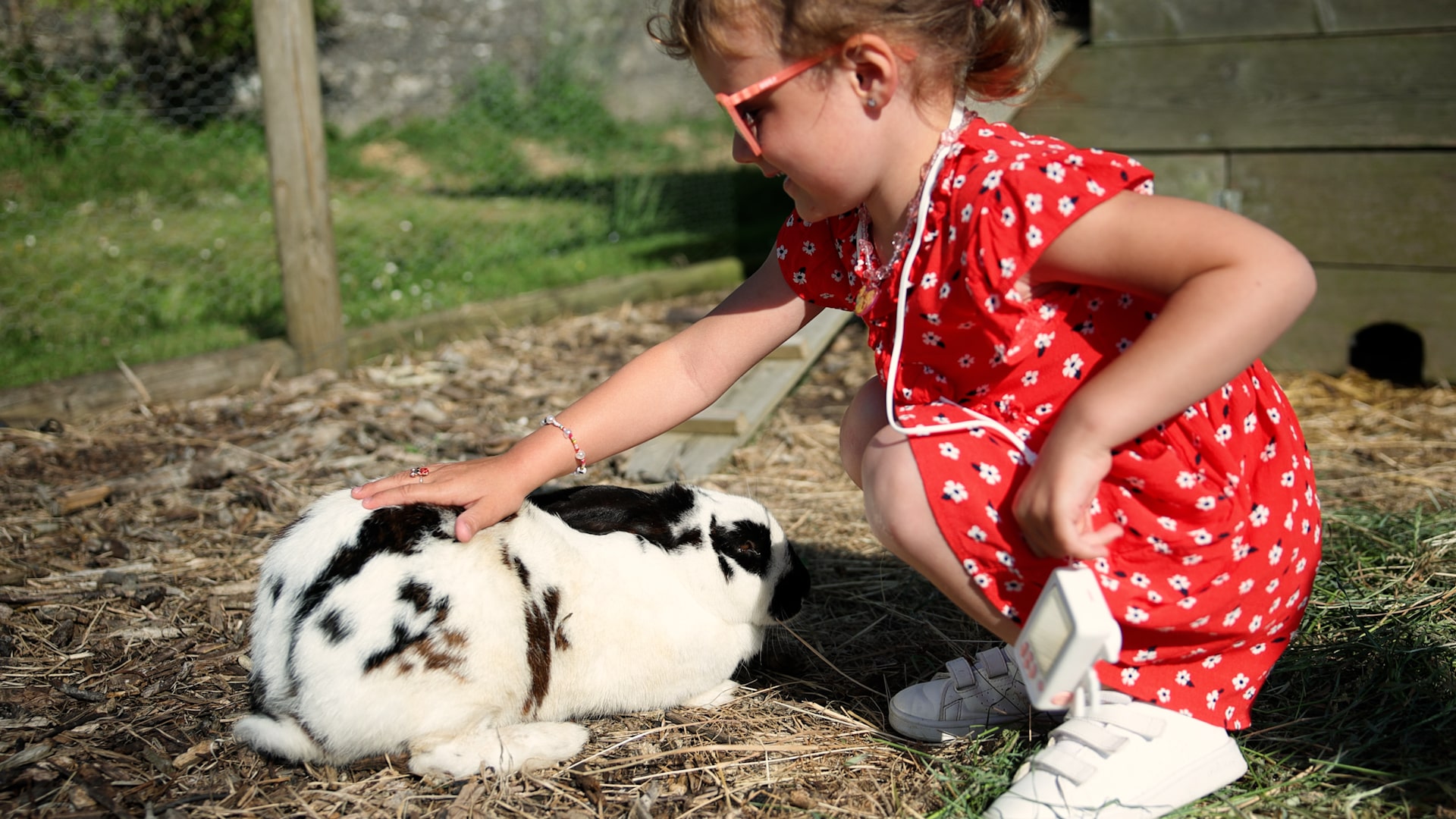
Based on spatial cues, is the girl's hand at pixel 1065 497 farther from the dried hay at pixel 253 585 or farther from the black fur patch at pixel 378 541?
the black fur patch at pixel 378 541

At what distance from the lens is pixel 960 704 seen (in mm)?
1914

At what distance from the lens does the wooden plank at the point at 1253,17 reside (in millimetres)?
3791

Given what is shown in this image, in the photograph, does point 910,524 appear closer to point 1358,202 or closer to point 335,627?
point 335,627

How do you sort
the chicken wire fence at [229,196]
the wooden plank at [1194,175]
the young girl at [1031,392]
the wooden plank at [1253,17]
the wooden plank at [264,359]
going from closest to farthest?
the young girl at [1031,392] < the wooden plank at [264,359] < the wooden plank at [1253,17] < the wooden plank at [1194,175] < the chicken wire fence at [229,196]

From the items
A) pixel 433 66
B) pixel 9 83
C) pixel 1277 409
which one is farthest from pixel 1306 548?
pixel 433 66

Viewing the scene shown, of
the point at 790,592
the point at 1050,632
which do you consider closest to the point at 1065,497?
the point at 1050,632

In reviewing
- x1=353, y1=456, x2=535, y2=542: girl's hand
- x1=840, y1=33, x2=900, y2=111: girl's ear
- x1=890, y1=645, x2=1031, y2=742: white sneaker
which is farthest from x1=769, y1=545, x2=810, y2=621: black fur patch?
x1=840, y1=33, x2=900, y2=111: girl's ear

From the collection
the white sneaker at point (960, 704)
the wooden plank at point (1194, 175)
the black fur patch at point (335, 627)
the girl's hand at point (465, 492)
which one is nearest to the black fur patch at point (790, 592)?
the white sneaker at point (960, 704)

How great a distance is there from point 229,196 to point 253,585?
4050mm

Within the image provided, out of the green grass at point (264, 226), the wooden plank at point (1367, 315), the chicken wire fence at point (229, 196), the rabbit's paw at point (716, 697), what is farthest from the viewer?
the chicken wire fence at point (229, 196)

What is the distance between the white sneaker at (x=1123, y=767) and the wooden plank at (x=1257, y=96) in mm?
3133

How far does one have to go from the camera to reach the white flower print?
1.58 meters

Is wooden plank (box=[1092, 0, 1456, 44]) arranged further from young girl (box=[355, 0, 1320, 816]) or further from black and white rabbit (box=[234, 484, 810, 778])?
black and white rabbit (box=[234, 484, 810, 778])

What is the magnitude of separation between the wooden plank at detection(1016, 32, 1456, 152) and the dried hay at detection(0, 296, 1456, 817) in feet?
3.13
